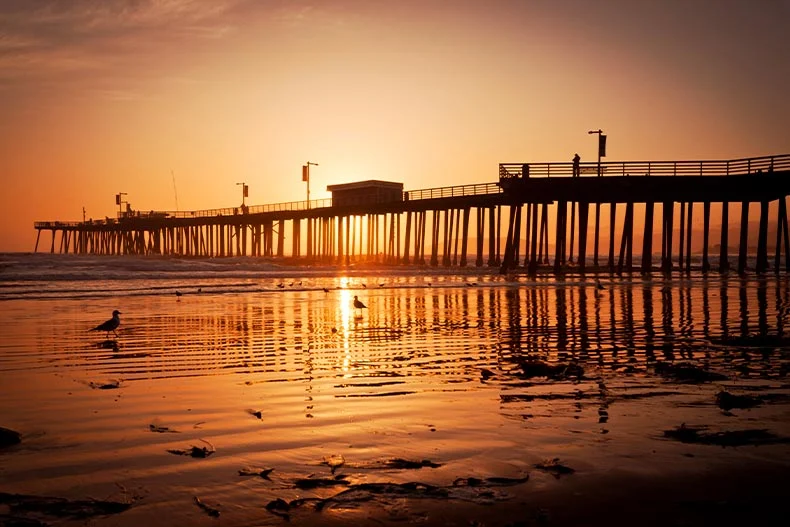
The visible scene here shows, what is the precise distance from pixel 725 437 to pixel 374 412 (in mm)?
2870

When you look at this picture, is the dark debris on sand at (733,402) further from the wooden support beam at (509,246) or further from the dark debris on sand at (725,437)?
the wooden support beam at (509,246)

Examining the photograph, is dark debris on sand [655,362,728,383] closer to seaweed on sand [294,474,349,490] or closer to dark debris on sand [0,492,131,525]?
seaweed on sand [294,474,349,490]

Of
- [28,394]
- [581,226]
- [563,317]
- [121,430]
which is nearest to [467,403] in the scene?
[121,430]

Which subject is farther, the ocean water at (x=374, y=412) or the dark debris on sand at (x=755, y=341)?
the dark debris on sand at (x=755, y=341)

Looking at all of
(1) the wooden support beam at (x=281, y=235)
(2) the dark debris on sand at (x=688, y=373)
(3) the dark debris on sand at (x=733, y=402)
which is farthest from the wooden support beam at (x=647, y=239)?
(1) the wooden support beam at (x=281, y=235)

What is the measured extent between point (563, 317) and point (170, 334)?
8.43 m

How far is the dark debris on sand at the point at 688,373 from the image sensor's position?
24.2 feet

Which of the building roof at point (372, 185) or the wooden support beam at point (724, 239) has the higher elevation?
the building roof at point (372, 185)

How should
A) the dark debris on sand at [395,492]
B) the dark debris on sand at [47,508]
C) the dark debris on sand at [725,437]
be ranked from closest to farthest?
the dark debris on sand at [47,508] < the dark debris on sand at [395,492] < the dark debris on sand at [725,437]

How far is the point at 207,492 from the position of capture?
390 cm

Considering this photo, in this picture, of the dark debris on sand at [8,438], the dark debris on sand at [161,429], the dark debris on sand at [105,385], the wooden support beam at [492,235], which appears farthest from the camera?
the wooden support beam at [492,235]

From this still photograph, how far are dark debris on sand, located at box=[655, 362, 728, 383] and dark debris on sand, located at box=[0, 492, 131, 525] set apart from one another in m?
6.03

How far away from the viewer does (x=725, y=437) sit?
16.2ft

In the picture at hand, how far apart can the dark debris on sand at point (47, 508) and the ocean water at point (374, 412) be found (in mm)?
37
